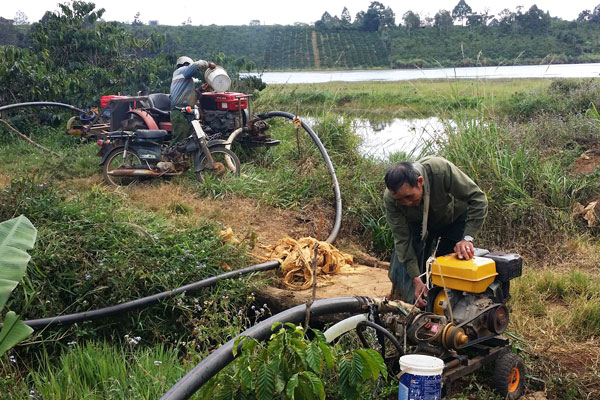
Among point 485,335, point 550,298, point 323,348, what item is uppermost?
point 323,348

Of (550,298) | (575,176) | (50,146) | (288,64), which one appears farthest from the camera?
(288,64)

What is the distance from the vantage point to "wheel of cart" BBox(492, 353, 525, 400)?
366 centimetres

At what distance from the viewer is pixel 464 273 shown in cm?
354

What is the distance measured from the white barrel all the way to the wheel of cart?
19.5 ft

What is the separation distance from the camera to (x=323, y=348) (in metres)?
2.87

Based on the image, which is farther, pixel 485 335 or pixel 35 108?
pixel 35 108

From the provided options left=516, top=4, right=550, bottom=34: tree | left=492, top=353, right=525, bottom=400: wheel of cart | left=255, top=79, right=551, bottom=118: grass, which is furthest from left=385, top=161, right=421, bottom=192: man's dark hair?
left=516, top=4, right=550, bottom=34: tree

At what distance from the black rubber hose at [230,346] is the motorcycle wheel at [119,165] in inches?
196

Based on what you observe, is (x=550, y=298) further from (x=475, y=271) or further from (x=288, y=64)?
(x=288, y=64)

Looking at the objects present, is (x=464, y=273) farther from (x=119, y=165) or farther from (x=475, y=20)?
(x=475, y=20)

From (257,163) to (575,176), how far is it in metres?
4.23

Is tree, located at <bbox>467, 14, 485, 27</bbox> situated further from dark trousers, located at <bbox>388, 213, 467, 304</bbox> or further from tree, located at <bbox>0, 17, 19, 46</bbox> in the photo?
dark trousers, located at <bbox>388, 213, 467, 304</bbox>

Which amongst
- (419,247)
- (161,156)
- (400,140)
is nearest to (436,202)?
(419,247)

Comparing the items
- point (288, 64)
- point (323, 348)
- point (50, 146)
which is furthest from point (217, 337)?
point (288, 64)
